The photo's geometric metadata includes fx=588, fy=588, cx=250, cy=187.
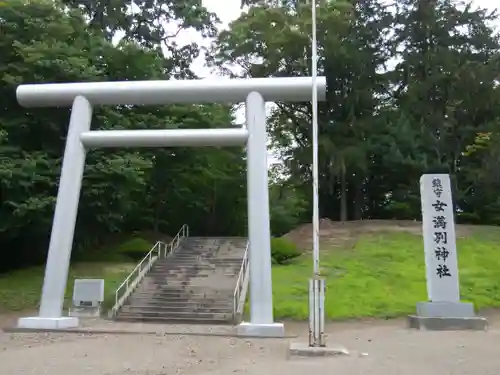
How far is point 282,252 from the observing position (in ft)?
67.1

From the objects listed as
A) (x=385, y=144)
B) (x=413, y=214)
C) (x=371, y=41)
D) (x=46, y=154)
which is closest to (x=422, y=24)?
(x=371, y=41)

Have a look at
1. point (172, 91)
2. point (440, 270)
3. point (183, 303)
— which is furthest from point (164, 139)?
point (440, 270)

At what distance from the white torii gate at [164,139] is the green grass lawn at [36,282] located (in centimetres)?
313

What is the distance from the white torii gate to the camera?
39.1ft

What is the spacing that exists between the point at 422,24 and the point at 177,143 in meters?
22.1

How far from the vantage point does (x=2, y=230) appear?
16.3 meters

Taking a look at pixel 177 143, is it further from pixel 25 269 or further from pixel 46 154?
pixel 25 269

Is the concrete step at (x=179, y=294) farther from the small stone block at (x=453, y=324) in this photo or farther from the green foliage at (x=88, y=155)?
the small stone block at (x=453, y=324)

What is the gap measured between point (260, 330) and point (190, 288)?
497 centimetres

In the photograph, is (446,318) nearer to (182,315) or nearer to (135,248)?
(182,315)

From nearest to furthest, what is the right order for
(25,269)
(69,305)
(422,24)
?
(69,305)
(25,269)
(422,24)

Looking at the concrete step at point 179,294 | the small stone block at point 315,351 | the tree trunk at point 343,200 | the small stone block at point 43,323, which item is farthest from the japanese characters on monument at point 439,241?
the tree trunk at point 343,200

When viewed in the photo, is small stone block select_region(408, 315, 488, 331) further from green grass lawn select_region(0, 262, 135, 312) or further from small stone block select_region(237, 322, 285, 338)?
green grass lawn select_region(0, 262, 135, 312)

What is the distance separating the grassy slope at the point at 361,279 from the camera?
14422 millimetres
